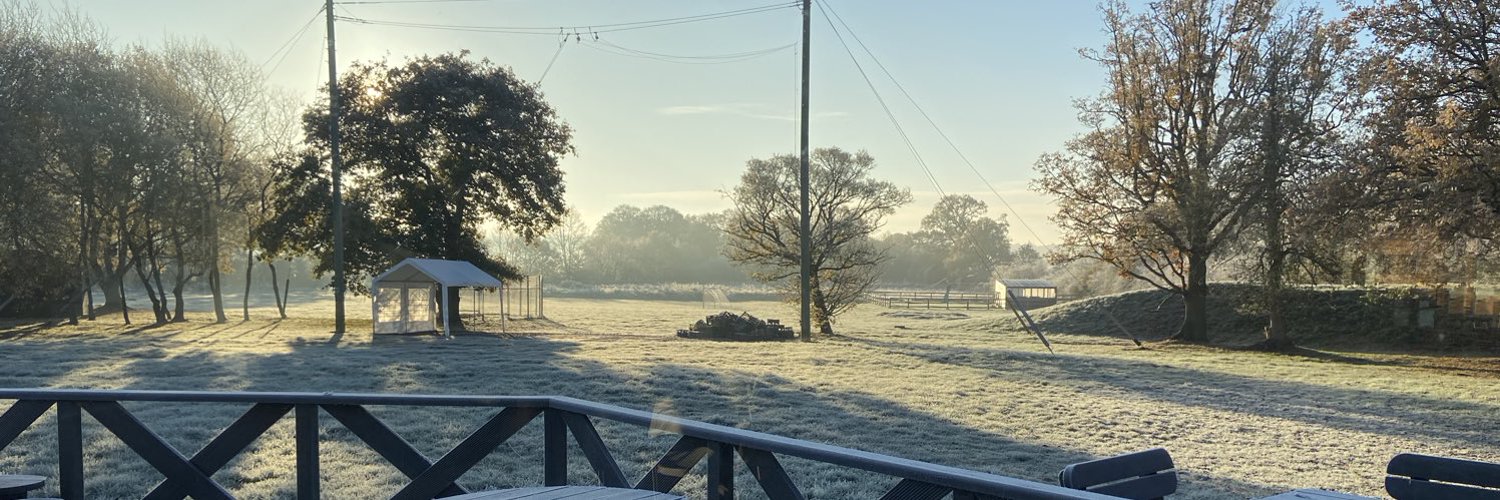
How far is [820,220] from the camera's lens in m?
29.5

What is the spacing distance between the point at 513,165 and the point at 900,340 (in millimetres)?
13841

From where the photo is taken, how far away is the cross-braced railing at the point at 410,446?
3090 mm

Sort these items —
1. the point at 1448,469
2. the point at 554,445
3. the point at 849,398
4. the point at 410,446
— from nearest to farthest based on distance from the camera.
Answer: the point at 1448,469 → the point at 554,445 → the point at 410,446 → the point at 849,398

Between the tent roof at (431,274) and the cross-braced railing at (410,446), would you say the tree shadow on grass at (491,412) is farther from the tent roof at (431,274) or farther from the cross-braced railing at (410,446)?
the tent roof at (431,274)

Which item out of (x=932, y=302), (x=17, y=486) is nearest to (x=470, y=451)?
(x=17, y=486)

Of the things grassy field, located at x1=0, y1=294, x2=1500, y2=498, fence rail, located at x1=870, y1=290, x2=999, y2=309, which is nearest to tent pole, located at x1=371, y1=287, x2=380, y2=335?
grassy field, located at x1=0, y1=294, x2=1500, y2=498

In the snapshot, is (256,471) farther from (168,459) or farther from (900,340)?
(900,340)

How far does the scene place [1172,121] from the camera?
87.1ft

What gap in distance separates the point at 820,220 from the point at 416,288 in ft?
40.8

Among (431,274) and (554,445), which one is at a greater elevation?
(431,274)

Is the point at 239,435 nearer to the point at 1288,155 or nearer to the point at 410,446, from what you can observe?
the point at 410,446

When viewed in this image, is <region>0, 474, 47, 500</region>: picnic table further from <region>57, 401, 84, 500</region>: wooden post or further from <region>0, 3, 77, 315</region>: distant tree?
<region>0, 3, 77, 315</region>: distant tree

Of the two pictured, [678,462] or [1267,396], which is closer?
[678,462]

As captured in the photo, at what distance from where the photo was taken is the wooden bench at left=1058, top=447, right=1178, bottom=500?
333cm
